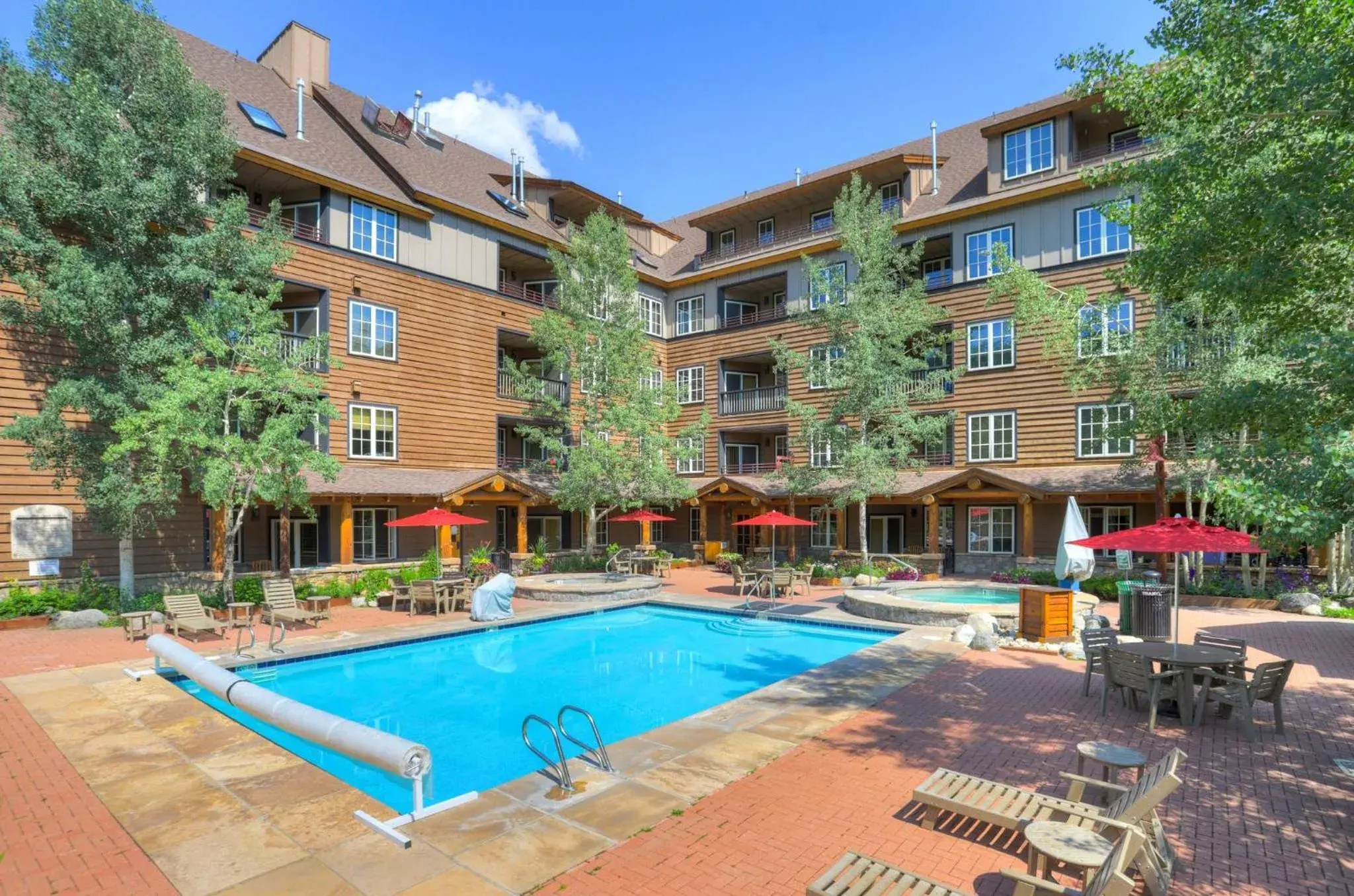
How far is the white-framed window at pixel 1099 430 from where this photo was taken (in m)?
21.3

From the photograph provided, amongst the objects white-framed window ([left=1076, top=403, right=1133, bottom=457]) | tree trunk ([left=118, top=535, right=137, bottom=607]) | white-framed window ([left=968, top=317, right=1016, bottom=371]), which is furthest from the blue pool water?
white-framed window ([left=968, top=317, right=1016, bottom=371])

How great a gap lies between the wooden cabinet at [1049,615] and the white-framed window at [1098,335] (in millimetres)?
9371

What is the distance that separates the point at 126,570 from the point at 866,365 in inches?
785

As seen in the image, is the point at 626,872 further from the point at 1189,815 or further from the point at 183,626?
the point at 183,626

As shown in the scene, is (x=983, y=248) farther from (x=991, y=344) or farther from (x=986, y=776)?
(x=986, y=776)

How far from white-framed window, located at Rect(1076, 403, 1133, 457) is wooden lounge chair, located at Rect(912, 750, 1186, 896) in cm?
1798

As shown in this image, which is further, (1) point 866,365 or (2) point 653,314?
(2) point 653,314

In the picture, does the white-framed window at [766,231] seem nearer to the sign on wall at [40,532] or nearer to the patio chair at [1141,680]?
the patio chair at [1141,680]

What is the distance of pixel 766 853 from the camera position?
17.1 ft

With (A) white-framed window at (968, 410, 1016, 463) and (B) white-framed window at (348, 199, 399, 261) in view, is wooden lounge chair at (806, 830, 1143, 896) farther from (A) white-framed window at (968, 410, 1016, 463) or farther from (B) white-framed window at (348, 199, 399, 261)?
(B) white-framed window at (348, 199, 399, 261)

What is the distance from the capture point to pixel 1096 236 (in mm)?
22453

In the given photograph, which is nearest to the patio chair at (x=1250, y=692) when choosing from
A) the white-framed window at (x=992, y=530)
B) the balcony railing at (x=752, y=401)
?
the white-framed window at (x=992, y=530)

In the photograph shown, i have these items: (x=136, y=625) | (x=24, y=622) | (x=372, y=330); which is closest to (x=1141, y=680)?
(x=136, y=625)

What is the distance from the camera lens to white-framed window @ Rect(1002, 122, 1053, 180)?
23491 millimetres
